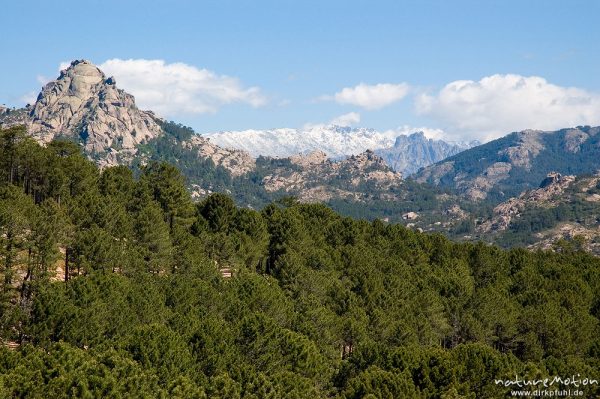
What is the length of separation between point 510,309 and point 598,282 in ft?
153

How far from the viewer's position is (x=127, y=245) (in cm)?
9638

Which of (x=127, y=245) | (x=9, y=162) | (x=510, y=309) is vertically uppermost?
(x=9, y=162)

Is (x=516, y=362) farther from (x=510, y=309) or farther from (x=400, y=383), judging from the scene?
(x=510, y=309)

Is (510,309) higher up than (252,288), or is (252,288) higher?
(252,288)

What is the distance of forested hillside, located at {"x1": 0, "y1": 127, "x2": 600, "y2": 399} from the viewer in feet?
178

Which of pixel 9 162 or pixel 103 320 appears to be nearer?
pixel 103 320

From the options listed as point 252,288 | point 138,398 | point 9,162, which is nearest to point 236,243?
point 252,288

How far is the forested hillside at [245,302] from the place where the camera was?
54.3 m

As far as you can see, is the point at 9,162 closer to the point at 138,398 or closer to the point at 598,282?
the point at 138,398

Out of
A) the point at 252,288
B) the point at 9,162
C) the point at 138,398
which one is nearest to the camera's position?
the point at 138,398

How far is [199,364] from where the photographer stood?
58156 mm

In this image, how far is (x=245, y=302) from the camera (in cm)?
8125

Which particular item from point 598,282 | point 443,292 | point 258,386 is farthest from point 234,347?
point 598,282

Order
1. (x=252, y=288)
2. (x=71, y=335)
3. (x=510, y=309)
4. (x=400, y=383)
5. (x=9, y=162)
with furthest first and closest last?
(x=9, y=162) < (x=510, y=309) < (x=252, y=288) < (x=71, y=335) < (x=400, y=383)
